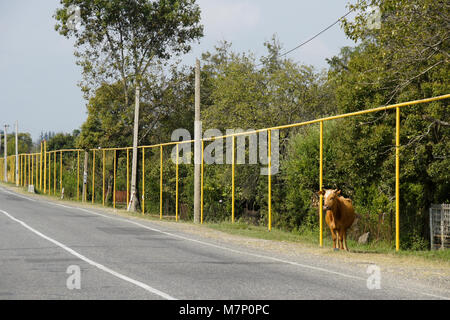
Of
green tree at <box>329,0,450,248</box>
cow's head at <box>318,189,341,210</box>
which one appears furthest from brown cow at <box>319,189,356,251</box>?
green tree at <box>329,0,450,248</box>

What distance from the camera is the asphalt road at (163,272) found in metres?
8.25

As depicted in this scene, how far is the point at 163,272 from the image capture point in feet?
33.4

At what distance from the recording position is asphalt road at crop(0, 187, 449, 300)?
825 cm

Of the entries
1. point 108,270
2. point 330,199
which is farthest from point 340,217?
point 108,270

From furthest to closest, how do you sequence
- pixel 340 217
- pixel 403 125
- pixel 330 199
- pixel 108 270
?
pixel 403 125, pixel 340 217, pixel 330 199, pixel 108 270

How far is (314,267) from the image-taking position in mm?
11461

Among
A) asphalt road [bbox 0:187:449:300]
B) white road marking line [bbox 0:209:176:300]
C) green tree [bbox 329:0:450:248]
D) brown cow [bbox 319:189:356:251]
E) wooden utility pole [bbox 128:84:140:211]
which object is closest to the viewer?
white road marking line [bbox 0:209:176:300]

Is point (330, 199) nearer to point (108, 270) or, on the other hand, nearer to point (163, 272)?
point (163, 272)

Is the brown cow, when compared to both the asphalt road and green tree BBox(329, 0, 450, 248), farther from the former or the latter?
green tree BBox(329, 0, 450, 248)

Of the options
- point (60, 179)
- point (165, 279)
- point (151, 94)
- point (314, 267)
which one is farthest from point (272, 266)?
point (60, 179)

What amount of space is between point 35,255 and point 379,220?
10802 millimetres

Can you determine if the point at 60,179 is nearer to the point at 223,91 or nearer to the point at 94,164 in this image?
the point at 94,164

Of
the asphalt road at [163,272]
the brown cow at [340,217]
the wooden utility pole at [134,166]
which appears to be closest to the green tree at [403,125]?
the brown cow at [340,217]

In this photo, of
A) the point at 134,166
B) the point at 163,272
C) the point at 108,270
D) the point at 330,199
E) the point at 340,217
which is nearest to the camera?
the point at 163,272
